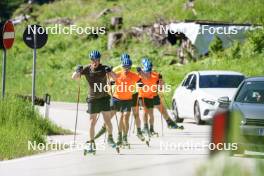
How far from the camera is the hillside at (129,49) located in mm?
41406

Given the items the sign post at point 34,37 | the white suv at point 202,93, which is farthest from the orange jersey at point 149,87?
the white suv at point 202,93

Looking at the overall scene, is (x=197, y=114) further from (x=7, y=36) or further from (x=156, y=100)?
(x=7, y=36)

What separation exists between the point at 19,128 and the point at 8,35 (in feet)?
10.9

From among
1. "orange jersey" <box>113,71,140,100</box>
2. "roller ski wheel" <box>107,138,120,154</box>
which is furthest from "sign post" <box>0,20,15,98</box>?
"roller ski wheel" <box>107,138,120,154</box>

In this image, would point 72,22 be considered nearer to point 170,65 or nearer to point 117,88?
point 170,65

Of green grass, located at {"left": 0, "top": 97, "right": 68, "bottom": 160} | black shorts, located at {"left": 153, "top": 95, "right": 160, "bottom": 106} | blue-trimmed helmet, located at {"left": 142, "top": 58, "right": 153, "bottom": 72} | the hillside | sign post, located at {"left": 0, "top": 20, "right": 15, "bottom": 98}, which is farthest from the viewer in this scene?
the hillside

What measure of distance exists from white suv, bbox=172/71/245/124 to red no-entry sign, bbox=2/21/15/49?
5.93m

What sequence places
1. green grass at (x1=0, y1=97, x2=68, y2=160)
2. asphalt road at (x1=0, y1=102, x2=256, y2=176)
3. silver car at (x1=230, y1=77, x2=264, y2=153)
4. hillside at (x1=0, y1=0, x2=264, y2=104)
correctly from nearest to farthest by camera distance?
asphalt road at (x1=0, y1=102, x2=256, y2=176), silver car at (x1=230, y1=77, x2=264, y2=153), green grass at (x1=0, y1=97, x2=68, y2=160), hillside at (x1=0, y1=0, x2=264, y2=104)

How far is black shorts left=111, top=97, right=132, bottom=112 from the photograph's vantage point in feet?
49.7

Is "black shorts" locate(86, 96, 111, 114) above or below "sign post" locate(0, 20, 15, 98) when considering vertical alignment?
below

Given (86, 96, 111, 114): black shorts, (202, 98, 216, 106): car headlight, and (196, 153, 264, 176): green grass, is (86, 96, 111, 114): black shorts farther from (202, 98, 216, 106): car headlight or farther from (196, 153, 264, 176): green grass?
(196, 153, 264, 176): green grass

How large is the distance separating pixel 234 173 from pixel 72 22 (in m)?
62.7

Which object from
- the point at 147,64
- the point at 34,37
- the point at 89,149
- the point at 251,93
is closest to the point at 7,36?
the point at 34,37

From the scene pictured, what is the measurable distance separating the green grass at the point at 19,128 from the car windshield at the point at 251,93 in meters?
3.93
